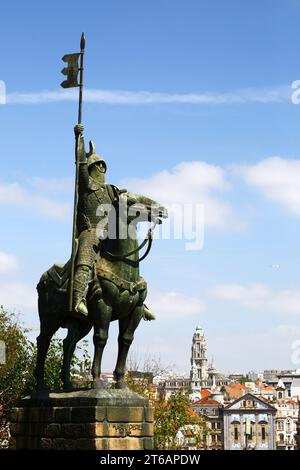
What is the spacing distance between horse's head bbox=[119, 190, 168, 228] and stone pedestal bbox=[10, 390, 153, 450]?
3.01 metres

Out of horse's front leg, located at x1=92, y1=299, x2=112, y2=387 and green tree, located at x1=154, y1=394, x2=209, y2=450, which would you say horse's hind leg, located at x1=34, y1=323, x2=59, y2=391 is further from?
green tree, located at x1=154, y1=394, x2=209, y2=450

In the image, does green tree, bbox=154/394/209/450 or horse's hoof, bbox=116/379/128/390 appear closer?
horse's hoof, bbox=116/379/128/390

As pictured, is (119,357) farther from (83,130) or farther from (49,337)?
(83,130)

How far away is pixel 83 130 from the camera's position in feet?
50.4

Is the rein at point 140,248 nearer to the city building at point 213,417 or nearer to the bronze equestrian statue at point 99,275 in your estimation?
the bronze equestrian statue at point 99,275

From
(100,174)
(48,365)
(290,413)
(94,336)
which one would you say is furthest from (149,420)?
(290,413)

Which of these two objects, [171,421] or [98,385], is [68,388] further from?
[171,421]

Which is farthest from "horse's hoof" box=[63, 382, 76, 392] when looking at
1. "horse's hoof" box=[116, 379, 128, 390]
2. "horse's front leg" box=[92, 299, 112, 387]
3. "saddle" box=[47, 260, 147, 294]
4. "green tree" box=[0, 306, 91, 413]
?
"green tree" box=[0, 306, 91, 413]

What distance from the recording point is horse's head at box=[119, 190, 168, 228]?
15172 mm

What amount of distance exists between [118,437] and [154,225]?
370cm

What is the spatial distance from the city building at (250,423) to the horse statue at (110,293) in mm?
104382

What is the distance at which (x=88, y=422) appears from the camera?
13969 millimetres

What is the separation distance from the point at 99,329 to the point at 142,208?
2.25 metres

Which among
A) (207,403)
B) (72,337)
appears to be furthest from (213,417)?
(72,337)
